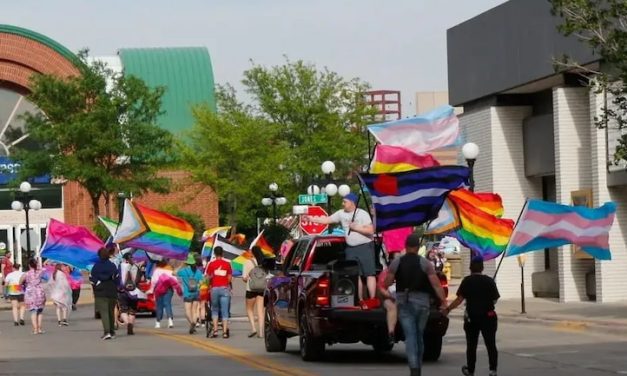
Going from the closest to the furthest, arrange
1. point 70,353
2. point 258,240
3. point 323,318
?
point 323,318, point 70,353, point 258,240

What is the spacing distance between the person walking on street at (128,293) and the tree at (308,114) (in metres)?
32.8

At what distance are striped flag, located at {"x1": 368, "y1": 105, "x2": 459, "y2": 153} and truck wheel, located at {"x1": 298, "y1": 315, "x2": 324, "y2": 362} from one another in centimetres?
557

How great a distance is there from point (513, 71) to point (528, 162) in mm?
3145

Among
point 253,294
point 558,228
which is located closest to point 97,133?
point 253,294

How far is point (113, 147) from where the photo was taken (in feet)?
195

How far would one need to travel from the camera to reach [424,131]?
1048 inches

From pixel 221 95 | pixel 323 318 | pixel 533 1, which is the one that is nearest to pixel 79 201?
pixel 221 95

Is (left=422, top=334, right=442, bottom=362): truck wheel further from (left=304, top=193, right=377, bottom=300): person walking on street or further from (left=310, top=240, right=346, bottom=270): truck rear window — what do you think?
(left=310, top=240, right=346, bottom=270): truck rear window

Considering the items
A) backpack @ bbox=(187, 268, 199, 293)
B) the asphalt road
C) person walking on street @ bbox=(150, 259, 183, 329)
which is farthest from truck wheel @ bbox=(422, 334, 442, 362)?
person walking on street @ bbox=(150, 259, 183, 329)

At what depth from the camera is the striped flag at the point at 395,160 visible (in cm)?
2461

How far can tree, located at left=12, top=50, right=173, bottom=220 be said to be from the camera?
59.5 meters

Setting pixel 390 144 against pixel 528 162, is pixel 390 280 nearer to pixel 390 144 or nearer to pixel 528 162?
pixel 390 144

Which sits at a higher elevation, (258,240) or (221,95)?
(221,95)

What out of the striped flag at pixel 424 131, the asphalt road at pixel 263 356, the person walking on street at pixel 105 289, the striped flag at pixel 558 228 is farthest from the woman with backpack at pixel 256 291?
the striped flag at pixel 558 228
